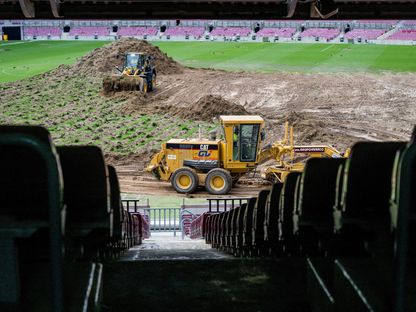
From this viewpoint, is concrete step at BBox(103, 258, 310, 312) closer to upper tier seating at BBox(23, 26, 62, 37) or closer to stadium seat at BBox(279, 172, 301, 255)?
stadium seat at BBox(279, 172, 301, 255)

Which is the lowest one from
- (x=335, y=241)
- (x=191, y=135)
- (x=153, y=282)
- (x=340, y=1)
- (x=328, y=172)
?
(x=191, y=135)

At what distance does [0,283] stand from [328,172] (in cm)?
171

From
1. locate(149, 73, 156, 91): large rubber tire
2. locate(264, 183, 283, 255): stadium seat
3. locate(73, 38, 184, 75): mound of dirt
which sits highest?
locate(264, 183, 283, 255): stadium seat

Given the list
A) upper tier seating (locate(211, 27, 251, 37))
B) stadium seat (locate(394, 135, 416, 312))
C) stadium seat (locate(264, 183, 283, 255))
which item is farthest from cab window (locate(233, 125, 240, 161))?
upper tier seating (locate(211, 27, 251, 37))

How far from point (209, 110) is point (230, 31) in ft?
138

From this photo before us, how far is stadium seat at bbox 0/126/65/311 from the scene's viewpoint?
7.24 ft

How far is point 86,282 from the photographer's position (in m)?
3.03

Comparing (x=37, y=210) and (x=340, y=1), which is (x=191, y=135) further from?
(x=37, y=210)

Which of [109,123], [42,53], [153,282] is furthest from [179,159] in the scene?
[42,53]

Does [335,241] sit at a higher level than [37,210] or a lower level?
lower

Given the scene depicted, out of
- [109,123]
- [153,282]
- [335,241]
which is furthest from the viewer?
[109,123]

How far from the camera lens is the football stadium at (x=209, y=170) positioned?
262 cm

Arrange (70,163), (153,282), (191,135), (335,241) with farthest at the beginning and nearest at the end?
(191,135), (153,282), (335,241), (70,163)

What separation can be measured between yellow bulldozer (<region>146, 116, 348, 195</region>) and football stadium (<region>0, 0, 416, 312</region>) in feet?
0.17
